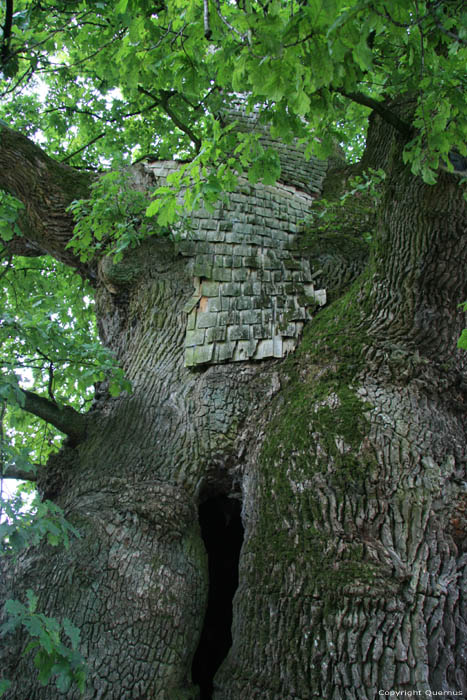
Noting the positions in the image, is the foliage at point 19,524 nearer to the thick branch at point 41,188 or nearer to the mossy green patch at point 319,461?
the mossy green patch at point 319,461

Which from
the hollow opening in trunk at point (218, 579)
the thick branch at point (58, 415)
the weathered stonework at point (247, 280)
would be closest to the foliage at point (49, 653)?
the hollow opening in trunk at point (218, 579)

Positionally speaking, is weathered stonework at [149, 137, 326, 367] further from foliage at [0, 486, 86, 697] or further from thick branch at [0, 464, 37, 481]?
foliage at [0, 486, 86, 697]

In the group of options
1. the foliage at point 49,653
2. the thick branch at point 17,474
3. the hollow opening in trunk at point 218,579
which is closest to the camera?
the foliage at point 49,653

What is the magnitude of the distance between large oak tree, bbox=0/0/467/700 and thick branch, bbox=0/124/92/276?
0.10ft

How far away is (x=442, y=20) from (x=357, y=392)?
2022mm

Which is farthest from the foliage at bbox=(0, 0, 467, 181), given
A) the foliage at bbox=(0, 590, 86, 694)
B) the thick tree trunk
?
the foliage at bbox=(0, 590, 86, 694)

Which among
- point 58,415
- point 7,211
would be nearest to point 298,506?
point 58,415

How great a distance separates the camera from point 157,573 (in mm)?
2906

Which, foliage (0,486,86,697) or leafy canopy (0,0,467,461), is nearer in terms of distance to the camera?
foliage (0,486,86,697)

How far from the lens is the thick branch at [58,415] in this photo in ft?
11.6

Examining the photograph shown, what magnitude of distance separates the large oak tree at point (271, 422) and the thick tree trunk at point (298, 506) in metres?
0.01

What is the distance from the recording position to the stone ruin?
3.77 meters

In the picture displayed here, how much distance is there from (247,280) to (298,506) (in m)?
1.98

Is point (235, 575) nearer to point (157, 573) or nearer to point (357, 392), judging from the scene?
point (157, 573)
